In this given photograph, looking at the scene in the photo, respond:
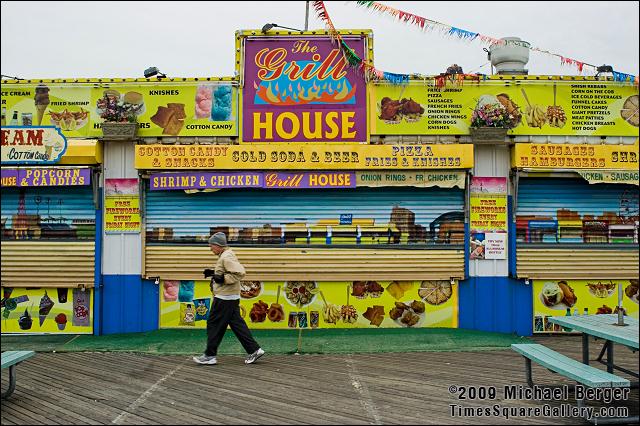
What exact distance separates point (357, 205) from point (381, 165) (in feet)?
2.88

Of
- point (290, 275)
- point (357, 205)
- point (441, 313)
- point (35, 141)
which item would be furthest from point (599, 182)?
point (35, 141)

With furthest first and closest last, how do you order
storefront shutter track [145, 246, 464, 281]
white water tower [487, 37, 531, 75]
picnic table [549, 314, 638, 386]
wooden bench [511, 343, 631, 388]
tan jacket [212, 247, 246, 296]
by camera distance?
white water tower [487, 37, 531, 75] < storefront shutter track [145, 246, 464, 281] < tan jacket [212, 247, 246, 296] < picnic table [549, 314, 638, 386] < wooden bench [511, 343, 631, 388]

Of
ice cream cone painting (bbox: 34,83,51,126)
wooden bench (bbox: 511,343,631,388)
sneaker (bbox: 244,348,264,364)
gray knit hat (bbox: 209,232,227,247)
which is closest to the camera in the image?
wooden bench (bbox: 511,343,631,388)

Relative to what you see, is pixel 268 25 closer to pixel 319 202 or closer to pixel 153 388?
pixel 319 202

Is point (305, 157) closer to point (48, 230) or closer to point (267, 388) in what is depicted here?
point (267, 388)

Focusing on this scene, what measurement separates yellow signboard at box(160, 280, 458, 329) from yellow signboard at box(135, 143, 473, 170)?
2056 mm

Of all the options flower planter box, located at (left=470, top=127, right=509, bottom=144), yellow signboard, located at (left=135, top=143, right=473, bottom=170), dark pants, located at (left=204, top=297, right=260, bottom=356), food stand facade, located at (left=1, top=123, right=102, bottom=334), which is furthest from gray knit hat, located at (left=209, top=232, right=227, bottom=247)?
flower planter box, located at (left=470, top=127, right=509, bottom=144)

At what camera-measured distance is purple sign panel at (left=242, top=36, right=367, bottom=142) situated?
1057 cm

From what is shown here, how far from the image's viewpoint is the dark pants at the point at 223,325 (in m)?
8.30

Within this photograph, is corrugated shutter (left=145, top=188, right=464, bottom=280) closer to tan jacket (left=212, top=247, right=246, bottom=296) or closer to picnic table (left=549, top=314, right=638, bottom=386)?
tan jacket (left=212, top=247, right=246, bottom=296)

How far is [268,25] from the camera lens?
1056cm

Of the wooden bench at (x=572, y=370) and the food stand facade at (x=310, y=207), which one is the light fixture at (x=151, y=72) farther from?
the wooden bench at (x=572, y=370)

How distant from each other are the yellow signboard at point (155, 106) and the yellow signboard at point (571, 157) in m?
5.04

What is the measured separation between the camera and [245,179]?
10352 millimetres
